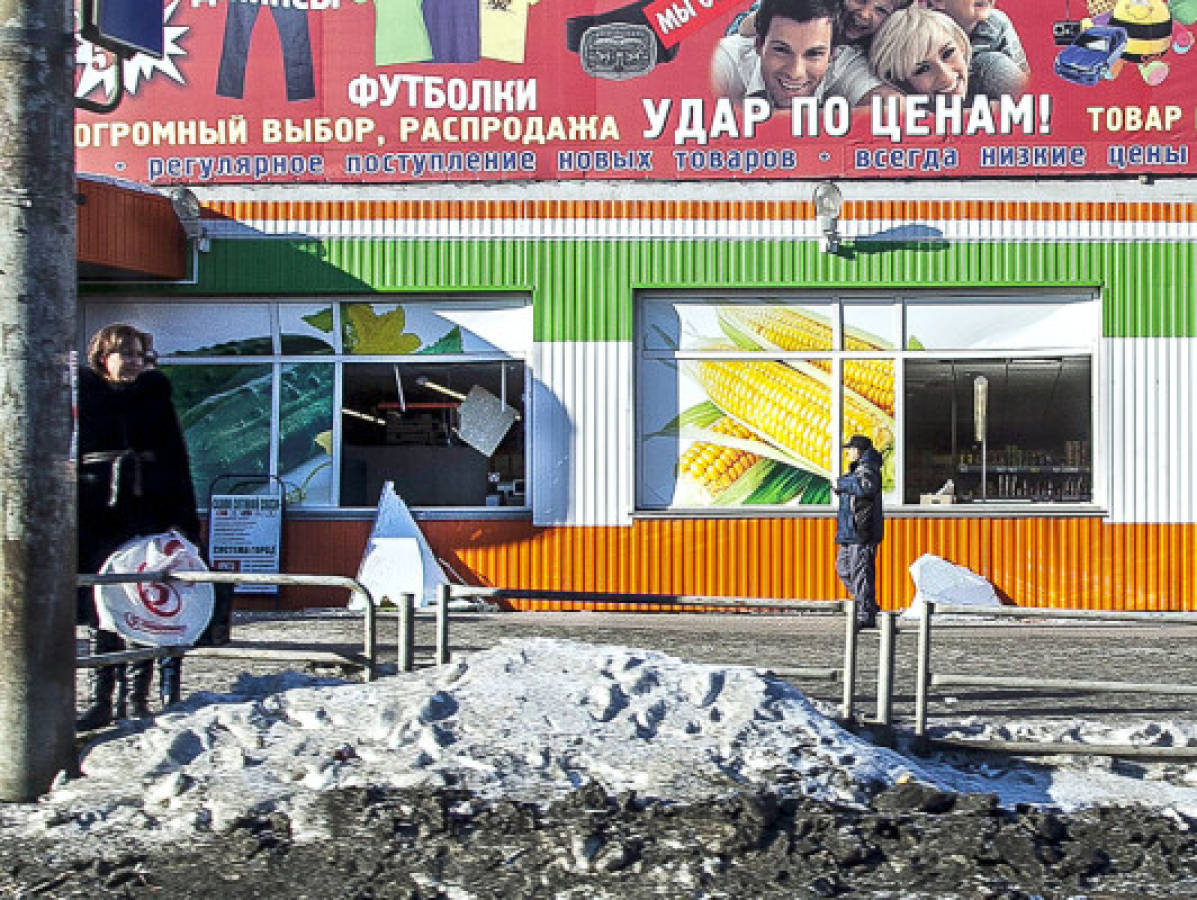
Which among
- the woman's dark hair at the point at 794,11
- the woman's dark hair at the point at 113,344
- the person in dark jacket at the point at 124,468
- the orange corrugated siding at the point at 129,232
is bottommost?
the person in dark jacket at the point at 124,468

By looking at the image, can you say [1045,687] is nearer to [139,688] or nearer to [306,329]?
[139,688]

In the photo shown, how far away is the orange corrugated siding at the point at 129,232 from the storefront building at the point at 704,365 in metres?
0.31

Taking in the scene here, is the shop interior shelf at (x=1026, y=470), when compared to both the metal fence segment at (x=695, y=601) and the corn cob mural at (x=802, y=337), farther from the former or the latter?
the metal fence segment at (x=695, y=601)

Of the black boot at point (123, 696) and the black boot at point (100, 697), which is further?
the black boot at point (123, 696)

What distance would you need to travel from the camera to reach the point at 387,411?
16.6 meters

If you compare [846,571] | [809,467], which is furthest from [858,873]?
[809,467]

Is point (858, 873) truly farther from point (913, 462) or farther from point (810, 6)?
point (810, 6)

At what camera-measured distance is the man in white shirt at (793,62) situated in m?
16.2

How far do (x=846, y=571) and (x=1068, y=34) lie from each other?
6.13 m

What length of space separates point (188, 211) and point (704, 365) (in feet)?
17.2

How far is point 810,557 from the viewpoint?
1620 cm

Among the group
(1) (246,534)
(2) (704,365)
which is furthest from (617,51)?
(1) (246,534)

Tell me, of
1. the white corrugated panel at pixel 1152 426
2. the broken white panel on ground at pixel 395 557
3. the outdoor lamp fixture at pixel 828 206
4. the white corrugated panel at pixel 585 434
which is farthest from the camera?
the white corrugated panel at pixel 585 434

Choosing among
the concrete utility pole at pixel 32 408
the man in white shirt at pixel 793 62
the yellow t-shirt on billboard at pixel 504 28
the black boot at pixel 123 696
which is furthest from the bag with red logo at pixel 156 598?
the man in white shirt at pixel 793 62
